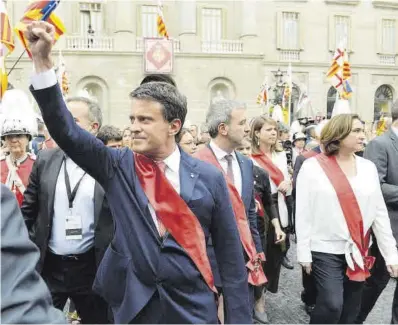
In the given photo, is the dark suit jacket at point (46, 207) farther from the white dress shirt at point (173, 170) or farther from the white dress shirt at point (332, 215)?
the white dress shirt at point (332, 215)

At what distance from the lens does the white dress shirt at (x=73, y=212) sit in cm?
332

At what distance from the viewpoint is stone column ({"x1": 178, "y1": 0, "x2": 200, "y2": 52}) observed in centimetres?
3023

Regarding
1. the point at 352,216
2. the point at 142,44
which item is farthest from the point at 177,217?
the point at 142,44

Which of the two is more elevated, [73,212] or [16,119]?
[16,119]

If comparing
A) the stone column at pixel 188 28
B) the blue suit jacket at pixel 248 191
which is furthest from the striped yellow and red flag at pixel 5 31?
the stone column at pixel 188 28

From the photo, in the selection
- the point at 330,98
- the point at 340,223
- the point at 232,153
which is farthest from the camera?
the point at 330,98

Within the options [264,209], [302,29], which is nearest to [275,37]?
[302,29]

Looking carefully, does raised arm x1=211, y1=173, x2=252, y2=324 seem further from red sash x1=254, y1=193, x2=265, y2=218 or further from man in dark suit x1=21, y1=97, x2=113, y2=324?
red sash x1=254, y1=193, x2=265, y2=218

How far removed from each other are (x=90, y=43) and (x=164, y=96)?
94.0 ft

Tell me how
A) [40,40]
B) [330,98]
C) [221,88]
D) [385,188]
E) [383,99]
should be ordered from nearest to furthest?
[40,40], [385,188], [221,88], [330,98], [383,99]

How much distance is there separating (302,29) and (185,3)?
7740 mm

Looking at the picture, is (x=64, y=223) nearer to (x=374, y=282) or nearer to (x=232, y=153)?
(x=232, y=153)

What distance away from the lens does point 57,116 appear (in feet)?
6.84

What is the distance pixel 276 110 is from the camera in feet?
52.9
